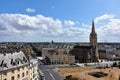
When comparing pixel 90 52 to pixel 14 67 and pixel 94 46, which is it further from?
pixel 14 67

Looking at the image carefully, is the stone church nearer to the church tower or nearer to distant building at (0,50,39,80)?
the church tower

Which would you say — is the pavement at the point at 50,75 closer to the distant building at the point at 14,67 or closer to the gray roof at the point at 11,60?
the distant building at the point at 14,67

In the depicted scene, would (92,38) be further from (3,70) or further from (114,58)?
(3,70)

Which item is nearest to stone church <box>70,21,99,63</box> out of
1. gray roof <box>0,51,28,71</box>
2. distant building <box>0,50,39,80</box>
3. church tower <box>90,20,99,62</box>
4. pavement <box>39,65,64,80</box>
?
church tower <box>90,20,99,62</box>

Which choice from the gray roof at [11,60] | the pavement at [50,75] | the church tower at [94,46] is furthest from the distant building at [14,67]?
the church tower at [94,46]

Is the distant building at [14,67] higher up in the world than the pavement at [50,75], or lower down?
higher up

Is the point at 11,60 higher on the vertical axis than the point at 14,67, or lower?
higher

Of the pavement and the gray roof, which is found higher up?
the gray roof

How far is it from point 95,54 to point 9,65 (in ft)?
385

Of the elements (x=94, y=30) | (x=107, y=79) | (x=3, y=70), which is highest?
(x=94, y=30)

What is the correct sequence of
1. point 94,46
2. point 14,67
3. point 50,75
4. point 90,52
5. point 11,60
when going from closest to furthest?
point 14,67 < point 11,60 < point 50,75 < point 90,52 < point 94,46

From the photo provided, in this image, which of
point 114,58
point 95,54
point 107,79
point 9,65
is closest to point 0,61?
point 9,65

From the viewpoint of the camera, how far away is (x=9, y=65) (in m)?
49.1

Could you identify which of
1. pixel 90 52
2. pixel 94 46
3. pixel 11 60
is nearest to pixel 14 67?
pixel 11 60
